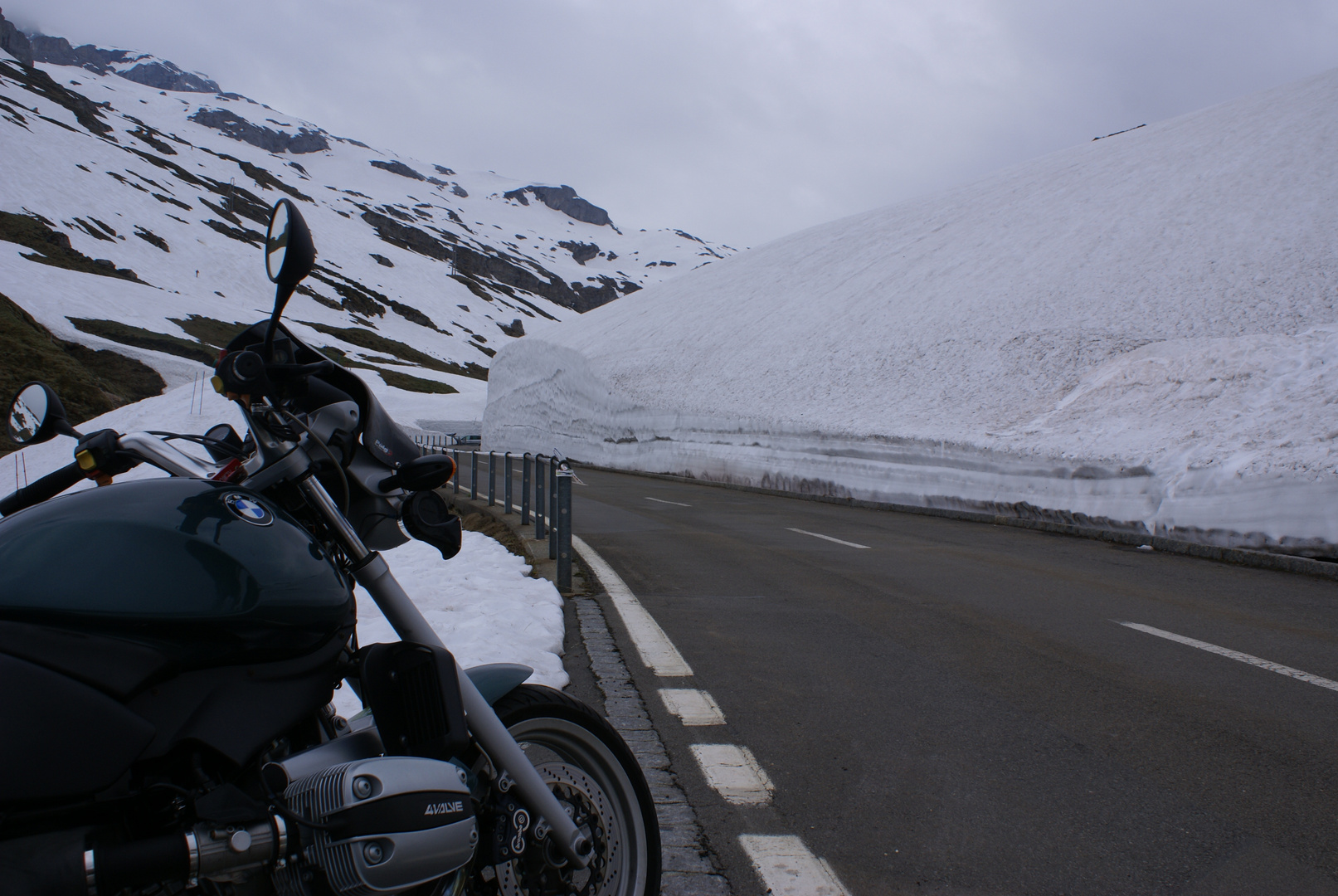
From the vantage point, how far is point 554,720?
223 cm

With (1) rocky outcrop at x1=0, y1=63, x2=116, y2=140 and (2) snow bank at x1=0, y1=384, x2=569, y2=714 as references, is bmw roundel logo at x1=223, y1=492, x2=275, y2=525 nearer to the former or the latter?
(2) snow bank at x1=0, y1=384, x2=569, y2=714

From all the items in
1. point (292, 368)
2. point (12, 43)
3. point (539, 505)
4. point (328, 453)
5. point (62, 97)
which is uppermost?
point (12, 43)

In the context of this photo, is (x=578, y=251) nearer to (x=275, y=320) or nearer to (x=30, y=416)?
(x=30, y=416)

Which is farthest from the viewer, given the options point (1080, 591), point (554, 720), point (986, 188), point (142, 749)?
point (986, 188)

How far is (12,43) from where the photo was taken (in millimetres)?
159625

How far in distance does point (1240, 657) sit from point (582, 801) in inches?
192

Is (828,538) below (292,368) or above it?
below

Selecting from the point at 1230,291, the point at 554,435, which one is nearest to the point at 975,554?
the point at 1230,291

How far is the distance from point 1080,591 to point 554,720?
6.68m

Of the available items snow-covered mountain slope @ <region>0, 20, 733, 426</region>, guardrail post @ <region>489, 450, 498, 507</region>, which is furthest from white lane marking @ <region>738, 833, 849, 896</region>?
snow-covered mountain slope @ <region>0, 20, 733, 426</region>

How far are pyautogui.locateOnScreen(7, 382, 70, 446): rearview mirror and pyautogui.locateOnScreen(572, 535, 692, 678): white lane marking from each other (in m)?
3.48

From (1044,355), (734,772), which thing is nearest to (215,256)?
(1044,355)

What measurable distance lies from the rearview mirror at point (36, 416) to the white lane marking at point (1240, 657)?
5843 mm

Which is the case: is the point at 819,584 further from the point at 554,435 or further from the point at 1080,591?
the point at 554,435
